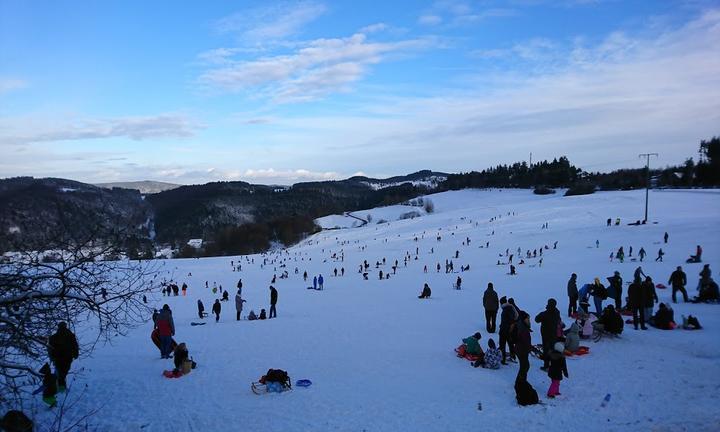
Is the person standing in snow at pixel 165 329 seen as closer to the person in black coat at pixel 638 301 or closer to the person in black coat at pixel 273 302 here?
the person in black coat at pixel 273 302

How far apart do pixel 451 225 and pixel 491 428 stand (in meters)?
67.3

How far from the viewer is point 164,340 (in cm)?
1205

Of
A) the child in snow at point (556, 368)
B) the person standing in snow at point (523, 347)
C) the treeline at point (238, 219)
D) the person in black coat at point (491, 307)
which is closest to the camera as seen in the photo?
the child in snow at point (556, 368)

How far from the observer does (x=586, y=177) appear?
132 meters

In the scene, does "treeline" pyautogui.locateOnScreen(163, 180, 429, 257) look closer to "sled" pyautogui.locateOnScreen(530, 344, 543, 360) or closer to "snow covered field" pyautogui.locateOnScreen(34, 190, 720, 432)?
"snow covered field" pyautogui.locateOnScreen(34, 190, 720, 432)

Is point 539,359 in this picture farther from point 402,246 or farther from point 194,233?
point 194,233

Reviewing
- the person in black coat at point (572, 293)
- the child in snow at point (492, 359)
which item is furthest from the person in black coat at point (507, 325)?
the person in black coat at point (572, 293)

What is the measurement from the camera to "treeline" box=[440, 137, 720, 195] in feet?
260

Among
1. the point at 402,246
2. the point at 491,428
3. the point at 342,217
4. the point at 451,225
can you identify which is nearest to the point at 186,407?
the point at 491,428

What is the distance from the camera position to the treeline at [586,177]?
7931 cm

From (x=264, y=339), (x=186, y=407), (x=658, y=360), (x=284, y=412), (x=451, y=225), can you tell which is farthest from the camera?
(x=451, y=225)

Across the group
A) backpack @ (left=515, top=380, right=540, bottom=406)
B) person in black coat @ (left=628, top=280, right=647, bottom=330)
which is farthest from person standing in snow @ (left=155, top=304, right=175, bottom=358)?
person in black coat @ (left=628, top=280, right=647, bottom=330)

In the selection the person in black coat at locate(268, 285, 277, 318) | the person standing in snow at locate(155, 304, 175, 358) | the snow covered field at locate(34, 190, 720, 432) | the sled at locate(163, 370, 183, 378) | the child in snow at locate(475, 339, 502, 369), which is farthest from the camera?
the person in black coat at locate(268, 285, 277, 318)

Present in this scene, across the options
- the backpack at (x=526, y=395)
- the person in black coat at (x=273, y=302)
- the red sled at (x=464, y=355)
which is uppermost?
the backpack at (x=526, y=395)
